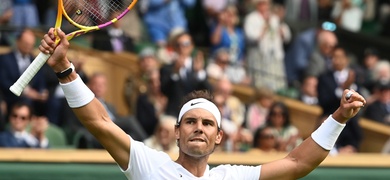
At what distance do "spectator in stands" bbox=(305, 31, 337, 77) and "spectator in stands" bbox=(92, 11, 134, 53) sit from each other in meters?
2.65

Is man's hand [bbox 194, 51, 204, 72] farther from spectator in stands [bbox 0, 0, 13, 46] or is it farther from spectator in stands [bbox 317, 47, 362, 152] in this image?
spectator in stands [bbox 0, 0, 13, 46]

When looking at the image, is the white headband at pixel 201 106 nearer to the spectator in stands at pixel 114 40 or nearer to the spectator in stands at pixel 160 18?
the spectator in stands at pixel 114 40

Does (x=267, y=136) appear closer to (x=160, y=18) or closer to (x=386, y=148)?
(x=386, y=148)

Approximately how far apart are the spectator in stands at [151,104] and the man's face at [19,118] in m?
1.78

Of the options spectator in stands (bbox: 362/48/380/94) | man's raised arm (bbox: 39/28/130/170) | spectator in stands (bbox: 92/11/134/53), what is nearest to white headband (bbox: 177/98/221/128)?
man's raised arm (bbox: 39/28/130/170)

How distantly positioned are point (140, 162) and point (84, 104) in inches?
19.2

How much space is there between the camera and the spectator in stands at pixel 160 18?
16625mm

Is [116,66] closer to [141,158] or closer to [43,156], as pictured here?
[43,156]

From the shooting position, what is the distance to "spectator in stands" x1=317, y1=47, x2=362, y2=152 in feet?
46.0

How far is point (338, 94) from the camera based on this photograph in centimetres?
1436

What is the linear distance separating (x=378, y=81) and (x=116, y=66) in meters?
3.71

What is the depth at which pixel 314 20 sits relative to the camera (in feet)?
63.4

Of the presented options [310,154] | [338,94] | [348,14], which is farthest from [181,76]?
[310,154]

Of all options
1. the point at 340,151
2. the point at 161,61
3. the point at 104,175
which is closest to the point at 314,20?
the point at 161,61
